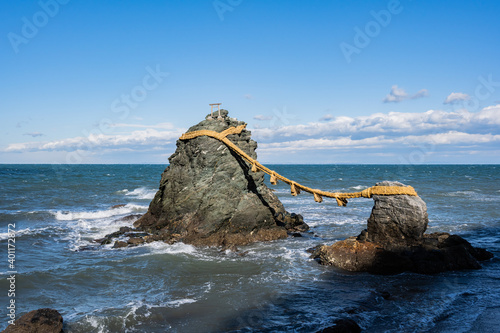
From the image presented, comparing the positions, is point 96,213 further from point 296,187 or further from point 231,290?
point 231,290

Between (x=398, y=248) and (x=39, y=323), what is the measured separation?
8728 mm

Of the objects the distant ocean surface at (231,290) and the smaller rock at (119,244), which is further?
the smaller rock at (119,244)

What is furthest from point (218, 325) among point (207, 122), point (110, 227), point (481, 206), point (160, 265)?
point (481, 206)

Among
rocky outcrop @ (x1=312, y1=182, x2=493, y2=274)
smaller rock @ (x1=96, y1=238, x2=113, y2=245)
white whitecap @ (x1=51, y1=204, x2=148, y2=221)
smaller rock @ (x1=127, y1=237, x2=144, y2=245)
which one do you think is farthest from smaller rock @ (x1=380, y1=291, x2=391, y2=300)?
white whitecap @ (x1=51, y1=204, x2=148, y2=221)

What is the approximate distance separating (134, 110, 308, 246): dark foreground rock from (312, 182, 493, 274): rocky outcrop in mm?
3437

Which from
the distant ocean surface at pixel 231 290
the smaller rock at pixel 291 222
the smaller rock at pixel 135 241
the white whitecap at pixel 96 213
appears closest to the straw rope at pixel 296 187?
the distant ocean surface at pixel 231 290

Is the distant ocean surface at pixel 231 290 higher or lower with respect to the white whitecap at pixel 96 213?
lower

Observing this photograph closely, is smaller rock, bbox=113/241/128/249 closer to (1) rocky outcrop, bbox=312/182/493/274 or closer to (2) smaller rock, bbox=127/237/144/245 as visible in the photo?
(2) smaller rock, bbox=127/237/144/245

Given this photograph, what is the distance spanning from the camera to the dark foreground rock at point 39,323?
237 inches

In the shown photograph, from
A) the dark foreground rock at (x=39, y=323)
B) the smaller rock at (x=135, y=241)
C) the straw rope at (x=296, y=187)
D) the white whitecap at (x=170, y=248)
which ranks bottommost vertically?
the white whitecap at (x=170, y=248)

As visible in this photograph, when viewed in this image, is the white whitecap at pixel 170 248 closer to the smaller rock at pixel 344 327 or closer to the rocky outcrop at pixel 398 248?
the rocky outcrop at pixel 398 248

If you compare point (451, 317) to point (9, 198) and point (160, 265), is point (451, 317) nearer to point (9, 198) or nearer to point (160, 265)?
point (160, 265)

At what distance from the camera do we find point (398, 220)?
10312mm

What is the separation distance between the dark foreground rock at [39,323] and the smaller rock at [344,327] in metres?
4.66
